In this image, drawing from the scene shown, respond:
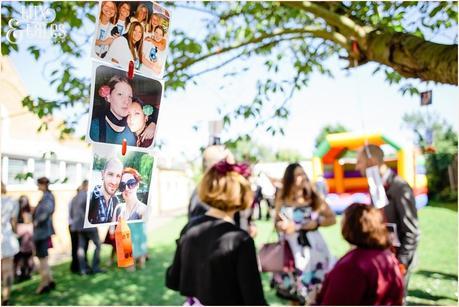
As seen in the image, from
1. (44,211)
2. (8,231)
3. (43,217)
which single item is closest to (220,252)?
(43,217)

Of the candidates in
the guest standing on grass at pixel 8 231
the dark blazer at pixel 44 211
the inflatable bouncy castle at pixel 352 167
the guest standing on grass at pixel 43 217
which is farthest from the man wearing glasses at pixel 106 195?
the inflatable bouncy castle at pixel 352 167

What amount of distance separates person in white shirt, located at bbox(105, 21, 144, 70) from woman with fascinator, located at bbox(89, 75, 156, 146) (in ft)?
0.14

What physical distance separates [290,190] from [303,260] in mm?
552

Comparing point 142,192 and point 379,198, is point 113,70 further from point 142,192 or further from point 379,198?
point 379,198

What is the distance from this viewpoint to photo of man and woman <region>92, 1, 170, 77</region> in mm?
944

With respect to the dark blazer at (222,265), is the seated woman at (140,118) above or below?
above

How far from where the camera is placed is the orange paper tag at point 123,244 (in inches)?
39.8

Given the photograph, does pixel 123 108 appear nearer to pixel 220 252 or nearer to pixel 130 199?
pixel 130 199

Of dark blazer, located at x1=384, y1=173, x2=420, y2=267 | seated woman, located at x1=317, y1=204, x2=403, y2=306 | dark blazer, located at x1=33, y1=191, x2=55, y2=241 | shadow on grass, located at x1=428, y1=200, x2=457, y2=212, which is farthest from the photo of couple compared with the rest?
shadow on grass, located at x1=428, y1=200, x2=457, y2=212

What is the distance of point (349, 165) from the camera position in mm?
15359

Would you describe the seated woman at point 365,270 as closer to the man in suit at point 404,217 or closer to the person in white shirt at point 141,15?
the man in suit at point 404,217

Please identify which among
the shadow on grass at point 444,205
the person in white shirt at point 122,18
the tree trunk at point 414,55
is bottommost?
the shadow on grass at point 444,205

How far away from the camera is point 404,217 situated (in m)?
2.81

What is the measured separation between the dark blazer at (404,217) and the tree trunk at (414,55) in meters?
0.82
